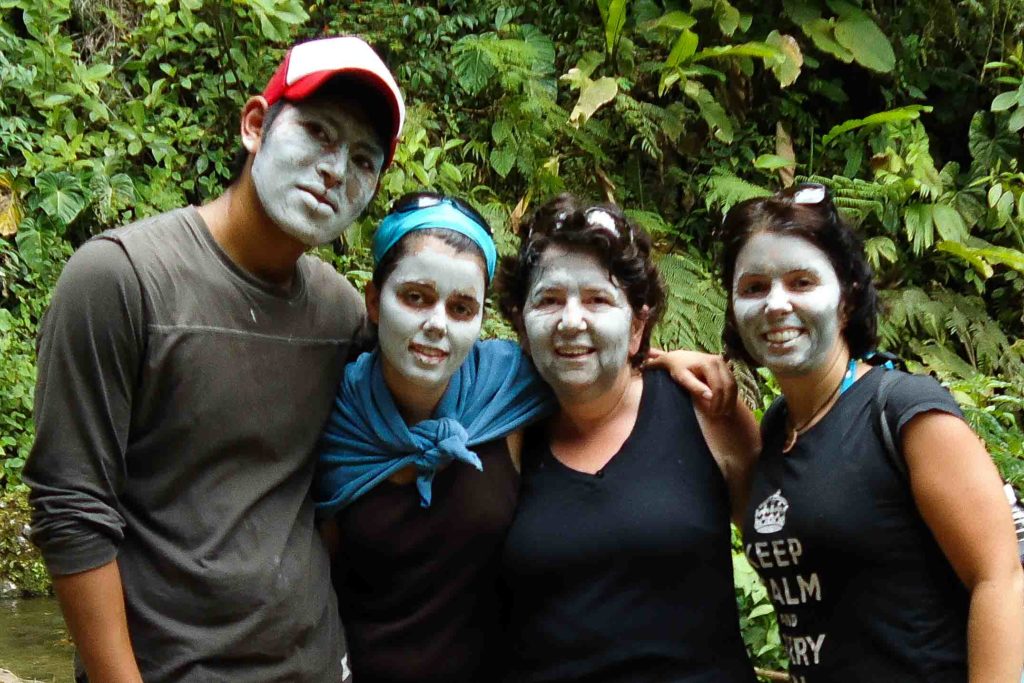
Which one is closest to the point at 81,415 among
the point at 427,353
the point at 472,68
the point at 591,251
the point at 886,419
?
the point at 427,353

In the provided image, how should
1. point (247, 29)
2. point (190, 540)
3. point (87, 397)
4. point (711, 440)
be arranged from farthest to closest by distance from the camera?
point (247, 29) < point (711, 440) < point (190, 540) < point (87, 397)

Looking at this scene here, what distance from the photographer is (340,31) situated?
24.5ft

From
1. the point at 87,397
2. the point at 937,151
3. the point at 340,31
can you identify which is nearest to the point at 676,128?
the point at 937,151

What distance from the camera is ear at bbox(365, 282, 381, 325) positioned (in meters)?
2.51

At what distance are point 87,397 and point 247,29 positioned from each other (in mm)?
5744

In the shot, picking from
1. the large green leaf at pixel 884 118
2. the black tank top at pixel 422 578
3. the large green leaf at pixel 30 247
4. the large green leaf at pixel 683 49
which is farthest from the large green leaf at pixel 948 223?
the large green leaf at pixel 30 247

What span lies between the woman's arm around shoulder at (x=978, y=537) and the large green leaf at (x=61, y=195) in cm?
552

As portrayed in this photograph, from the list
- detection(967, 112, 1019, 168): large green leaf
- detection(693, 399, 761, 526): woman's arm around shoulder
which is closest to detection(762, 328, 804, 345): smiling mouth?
detection(693, 399, 761, 526): woman's arm around shoulder

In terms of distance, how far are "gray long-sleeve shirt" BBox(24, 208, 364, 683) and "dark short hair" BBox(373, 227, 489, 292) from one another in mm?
263

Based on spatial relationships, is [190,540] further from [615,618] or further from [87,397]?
[615,618]

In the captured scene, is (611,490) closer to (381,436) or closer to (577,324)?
(577,324)

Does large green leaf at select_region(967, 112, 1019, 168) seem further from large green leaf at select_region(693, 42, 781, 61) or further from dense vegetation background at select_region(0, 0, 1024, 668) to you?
large green leaf at select_region(693, 42, 781, 61)

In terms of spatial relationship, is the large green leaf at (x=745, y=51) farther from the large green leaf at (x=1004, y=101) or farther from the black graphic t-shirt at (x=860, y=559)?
the black graphic t-shirt at (x=860, y=559)

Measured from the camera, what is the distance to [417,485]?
2.44 metres
